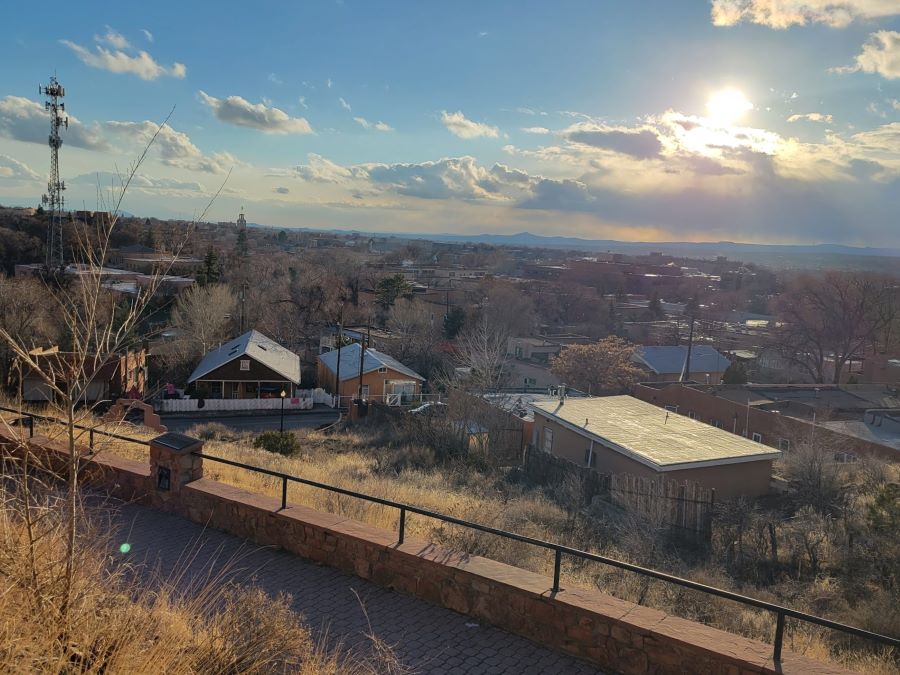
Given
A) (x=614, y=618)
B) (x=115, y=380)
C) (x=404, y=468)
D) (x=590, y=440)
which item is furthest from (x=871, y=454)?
(x=115, y=380)

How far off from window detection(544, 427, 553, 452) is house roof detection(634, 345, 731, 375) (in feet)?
65.6

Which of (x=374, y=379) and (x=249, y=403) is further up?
(x=374, y=379)

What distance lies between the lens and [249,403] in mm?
30016

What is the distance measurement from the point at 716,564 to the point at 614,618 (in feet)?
21.7

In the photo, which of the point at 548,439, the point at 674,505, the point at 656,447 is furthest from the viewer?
the point at 548,439

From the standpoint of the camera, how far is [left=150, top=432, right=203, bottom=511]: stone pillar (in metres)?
7.50

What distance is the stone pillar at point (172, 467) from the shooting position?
7.50 m

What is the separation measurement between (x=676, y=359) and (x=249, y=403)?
25.9m

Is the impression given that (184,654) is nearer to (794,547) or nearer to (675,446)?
(794,547)

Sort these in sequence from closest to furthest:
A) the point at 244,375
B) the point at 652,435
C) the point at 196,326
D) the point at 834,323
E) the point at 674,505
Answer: the point at 674,505 < the point at 652,435 < the point at 244,375 < the point at 196,326 < the point at 834,323

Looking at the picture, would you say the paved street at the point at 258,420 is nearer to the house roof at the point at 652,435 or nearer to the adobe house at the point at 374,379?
the adobe house at the point at 374,379

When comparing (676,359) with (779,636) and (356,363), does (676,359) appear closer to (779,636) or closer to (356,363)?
(356,363)

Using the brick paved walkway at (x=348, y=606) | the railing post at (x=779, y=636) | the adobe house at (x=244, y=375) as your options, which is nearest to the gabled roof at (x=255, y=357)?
the adobe house at (x=244, y=375)

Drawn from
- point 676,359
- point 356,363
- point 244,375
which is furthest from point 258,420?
point 676,359
